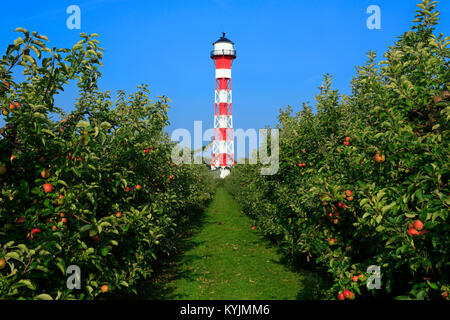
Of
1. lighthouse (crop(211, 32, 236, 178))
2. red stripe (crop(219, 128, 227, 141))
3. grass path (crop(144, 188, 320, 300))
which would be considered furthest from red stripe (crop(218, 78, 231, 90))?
grass path (crop(144, 188, 320, 300))

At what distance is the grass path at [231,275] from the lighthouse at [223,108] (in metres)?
44.8

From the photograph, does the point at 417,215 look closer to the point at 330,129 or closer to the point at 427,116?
the point at 427,116

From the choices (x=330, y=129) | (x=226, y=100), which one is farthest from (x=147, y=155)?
(x=226, y=100)

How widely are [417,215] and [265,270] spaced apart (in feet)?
20.6

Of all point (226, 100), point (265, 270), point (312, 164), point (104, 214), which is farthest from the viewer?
point (226, 100)

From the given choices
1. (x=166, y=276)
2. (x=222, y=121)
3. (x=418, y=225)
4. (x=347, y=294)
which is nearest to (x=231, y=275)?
(x=166, y=276)

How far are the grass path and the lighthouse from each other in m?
44.8

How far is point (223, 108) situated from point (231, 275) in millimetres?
49582

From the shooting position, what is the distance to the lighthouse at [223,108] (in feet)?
187

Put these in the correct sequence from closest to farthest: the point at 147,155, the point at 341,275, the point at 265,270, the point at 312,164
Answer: the point at 341,275
the point at 147,155
the point at 312,164
the point at 265,270

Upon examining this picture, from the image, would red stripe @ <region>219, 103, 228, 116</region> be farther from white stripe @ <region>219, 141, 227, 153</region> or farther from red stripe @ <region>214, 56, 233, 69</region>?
red stripe @ <region>214, 56, 233, 69</region>

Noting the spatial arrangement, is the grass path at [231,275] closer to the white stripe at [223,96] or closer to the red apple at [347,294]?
the red apple at [347,294]

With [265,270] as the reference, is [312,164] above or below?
above

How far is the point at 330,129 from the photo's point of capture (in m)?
7.59
